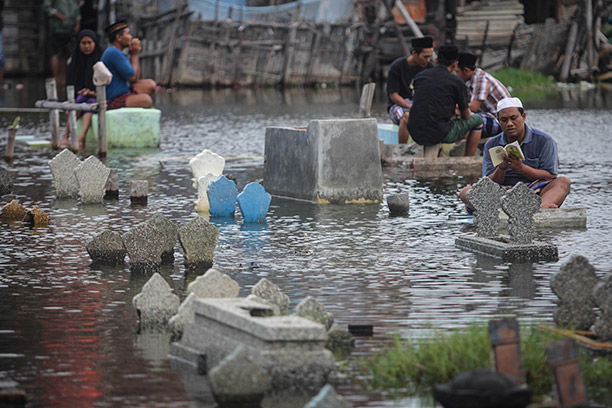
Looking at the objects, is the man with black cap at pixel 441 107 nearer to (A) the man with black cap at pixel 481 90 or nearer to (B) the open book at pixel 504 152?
(A) the man with black cap at pixel 481 90

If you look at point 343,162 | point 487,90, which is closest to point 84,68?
point 487,90

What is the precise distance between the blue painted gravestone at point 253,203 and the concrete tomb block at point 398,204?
118cm

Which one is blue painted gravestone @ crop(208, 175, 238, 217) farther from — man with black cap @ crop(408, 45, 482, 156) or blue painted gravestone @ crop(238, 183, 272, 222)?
man with black cap @ crop(408, 45, 482, 156)

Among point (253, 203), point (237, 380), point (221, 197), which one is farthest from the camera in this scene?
point (221, 197)

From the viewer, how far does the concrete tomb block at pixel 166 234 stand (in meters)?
9.89

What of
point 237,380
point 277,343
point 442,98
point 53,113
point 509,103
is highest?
point 509,103

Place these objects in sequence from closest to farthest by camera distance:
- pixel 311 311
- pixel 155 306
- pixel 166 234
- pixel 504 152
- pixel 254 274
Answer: pixel 311 311
pixel 155 306
pixel 254 274
pixel 166 234
pixel 504 152

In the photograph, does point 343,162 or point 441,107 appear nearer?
point 343,162

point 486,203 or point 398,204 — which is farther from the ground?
point 486,203

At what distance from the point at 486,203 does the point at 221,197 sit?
119 inches

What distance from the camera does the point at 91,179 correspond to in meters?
13.4

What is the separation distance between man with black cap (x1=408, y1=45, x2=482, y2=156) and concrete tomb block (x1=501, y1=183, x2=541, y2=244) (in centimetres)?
574

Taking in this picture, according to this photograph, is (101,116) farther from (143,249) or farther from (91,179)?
(143,249)

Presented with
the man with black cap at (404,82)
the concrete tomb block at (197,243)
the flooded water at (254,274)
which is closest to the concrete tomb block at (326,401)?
the flooded water at (254,274)
